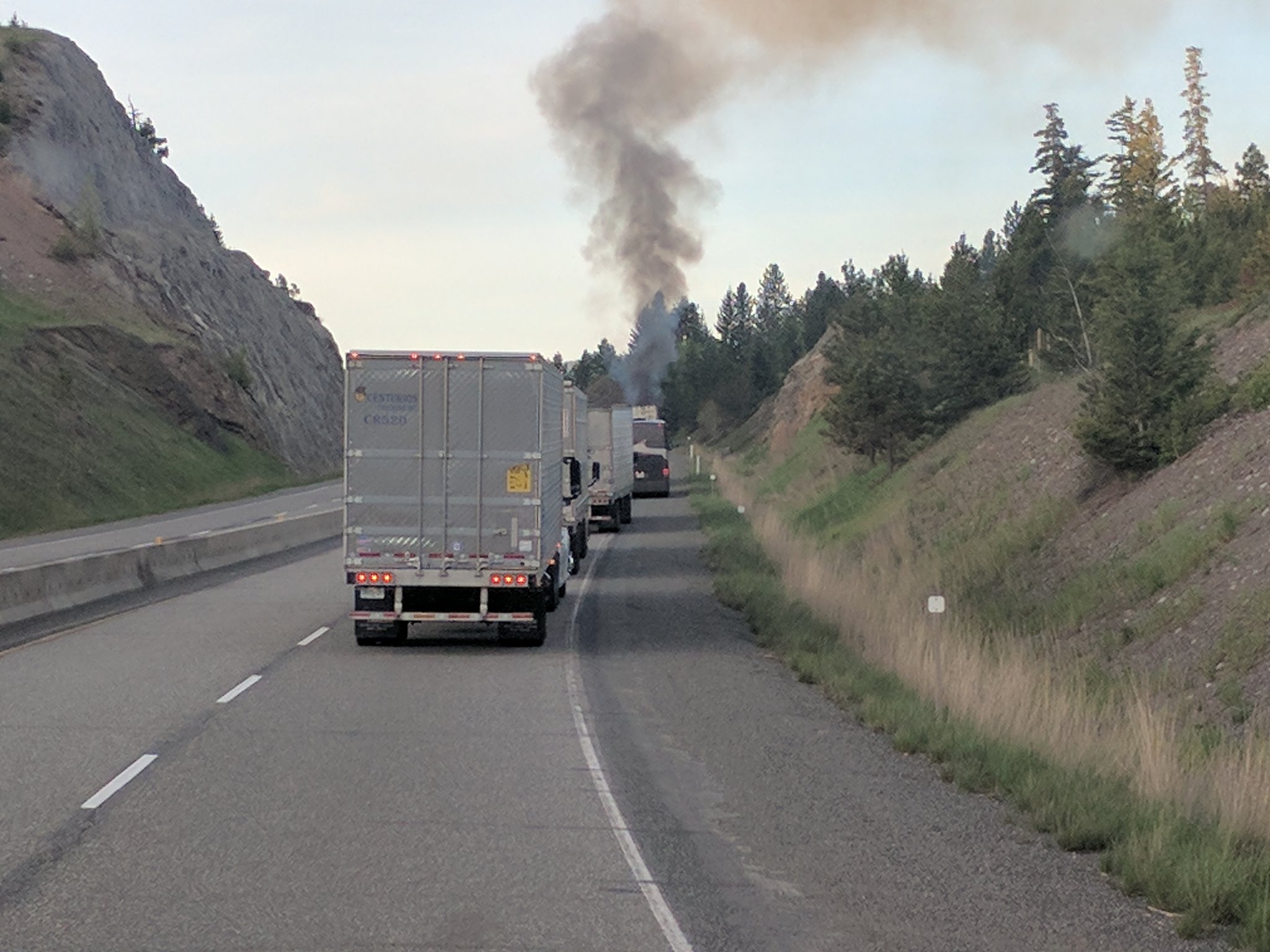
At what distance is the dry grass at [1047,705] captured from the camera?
31.9ft

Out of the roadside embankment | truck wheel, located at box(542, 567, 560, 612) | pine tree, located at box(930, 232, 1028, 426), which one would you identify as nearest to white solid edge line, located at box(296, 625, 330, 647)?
truck wheel, located at box(542, 567, 560, 612)

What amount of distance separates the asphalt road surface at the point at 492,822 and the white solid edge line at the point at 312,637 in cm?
199

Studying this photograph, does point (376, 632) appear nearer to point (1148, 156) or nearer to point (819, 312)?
point (1148, 156)

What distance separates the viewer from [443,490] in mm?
18984

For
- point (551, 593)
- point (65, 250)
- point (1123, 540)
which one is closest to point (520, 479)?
point (551, 593)

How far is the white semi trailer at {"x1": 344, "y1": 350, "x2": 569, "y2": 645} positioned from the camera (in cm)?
1888

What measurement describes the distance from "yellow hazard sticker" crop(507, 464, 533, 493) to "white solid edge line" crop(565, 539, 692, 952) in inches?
105

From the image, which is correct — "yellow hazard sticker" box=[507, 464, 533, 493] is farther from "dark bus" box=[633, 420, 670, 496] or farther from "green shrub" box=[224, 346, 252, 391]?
"green shrub" box=[224, 346, 252, 391]

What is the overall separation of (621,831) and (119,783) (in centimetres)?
362

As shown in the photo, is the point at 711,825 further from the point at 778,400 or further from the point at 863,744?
the point at 778,400

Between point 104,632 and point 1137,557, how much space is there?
49.4ft

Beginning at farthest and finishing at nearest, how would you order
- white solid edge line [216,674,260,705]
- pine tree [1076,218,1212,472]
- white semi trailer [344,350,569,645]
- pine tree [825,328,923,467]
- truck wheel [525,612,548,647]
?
pine tree [825,328,923,467]
pine tree [1076,218,1212,472]
truck wheel [525,612,548,647]
white semi trailer [344,350,569,645]
white solid edge line [216,674,260,705]

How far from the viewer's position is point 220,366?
81688 mm

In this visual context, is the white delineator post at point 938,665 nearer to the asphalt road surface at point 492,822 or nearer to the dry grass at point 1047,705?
the dry grass at point 1047,705
